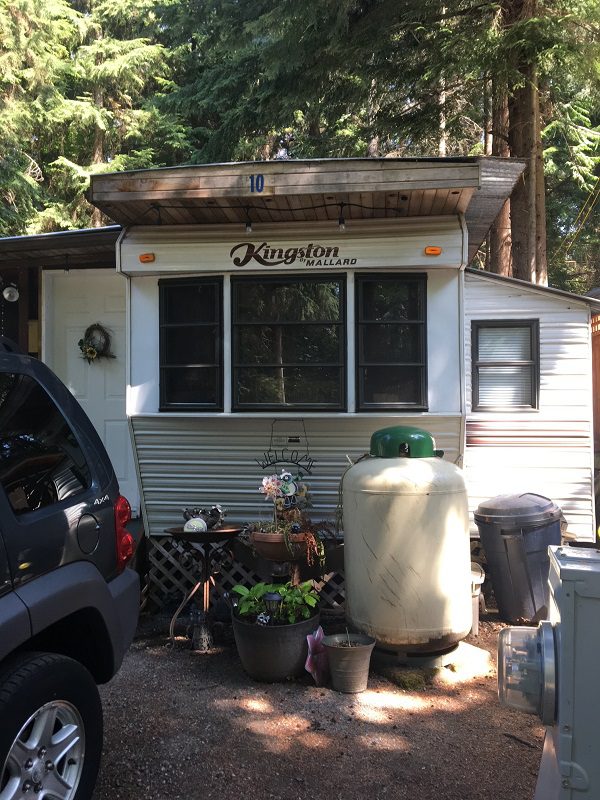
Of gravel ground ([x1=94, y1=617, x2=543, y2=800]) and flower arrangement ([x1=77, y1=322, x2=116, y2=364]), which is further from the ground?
flower arrangement ([x1=77, y1=322, x2=116, y2=364])

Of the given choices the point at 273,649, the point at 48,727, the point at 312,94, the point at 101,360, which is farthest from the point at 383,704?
the point at 312,94

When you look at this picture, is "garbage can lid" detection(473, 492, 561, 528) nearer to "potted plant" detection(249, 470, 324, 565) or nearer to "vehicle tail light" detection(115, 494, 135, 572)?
"potted plant" detection(249, 470, 324, 565)

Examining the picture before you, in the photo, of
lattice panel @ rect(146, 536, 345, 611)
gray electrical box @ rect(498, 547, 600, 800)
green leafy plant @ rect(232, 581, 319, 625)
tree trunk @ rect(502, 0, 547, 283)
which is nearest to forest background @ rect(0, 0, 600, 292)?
tree trunk @ rect(502, 0, 547, 283)

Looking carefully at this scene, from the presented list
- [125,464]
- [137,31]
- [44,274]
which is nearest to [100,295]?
[44,274]

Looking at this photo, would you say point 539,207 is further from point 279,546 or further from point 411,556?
point 279,546

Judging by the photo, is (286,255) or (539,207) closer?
(286,255)

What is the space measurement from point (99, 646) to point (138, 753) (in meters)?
0.98

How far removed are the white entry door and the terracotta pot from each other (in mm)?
2262

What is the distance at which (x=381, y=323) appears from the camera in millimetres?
5293

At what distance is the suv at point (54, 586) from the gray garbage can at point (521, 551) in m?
3.25

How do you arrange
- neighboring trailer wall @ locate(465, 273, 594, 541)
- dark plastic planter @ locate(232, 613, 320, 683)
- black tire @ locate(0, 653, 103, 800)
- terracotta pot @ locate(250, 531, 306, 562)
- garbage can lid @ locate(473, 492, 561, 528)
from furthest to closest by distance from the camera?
neighboring trailer wall @ locate(465, 273, 594, 541) < garbage can lid @ locate(473, 492, 561, 528) < terracotta pot @ locate(250, 531, 306, 562) < dark plastic planter @ locate(232, 613, 320, 683) < black tire @ locate(0, 653, 103, 800)

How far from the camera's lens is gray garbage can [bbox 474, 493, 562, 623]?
17.2 feet

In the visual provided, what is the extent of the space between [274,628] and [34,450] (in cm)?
223

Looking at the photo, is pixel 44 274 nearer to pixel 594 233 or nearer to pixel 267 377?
pixel 267 377
